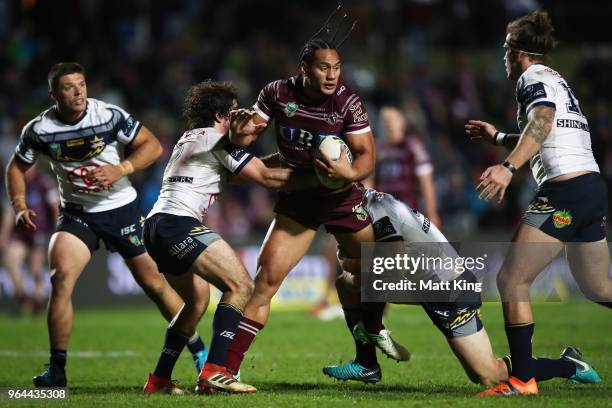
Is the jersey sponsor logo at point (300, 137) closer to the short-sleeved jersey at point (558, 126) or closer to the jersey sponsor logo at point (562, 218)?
the short-sleeved jersey at point (558, 126)

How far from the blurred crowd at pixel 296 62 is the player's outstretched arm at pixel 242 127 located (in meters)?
9.27

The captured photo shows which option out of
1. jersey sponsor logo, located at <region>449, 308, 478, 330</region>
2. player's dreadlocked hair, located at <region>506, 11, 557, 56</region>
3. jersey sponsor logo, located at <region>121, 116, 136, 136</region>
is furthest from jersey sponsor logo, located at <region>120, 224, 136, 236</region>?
player's dreadlocked hair, located at <region>506, 11, 557, 56</region>

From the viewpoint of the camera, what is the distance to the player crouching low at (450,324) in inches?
278

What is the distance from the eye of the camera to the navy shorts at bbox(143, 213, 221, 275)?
6988 millimetres

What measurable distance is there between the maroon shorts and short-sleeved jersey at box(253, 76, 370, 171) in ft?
0.77

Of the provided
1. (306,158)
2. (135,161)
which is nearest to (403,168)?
(135,161)

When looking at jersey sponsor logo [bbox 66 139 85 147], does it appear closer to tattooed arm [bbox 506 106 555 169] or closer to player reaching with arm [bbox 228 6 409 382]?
player reaching with arm [bbox 228 6 409 382]

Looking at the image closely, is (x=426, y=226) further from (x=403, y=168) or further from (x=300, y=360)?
(x=403, y=168)

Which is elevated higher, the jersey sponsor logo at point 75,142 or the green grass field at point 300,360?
the jersey sponsor logo at point 75,142

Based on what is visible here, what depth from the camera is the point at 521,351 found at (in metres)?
6.59

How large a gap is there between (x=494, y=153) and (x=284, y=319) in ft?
19.9

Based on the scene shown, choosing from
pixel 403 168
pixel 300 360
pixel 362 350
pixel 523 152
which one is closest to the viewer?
pixel 523 152

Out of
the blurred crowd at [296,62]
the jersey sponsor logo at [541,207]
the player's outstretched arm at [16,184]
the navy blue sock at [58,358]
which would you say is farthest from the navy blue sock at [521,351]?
the blurred crowd at [296,62]

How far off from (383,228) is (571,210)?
1436mm
